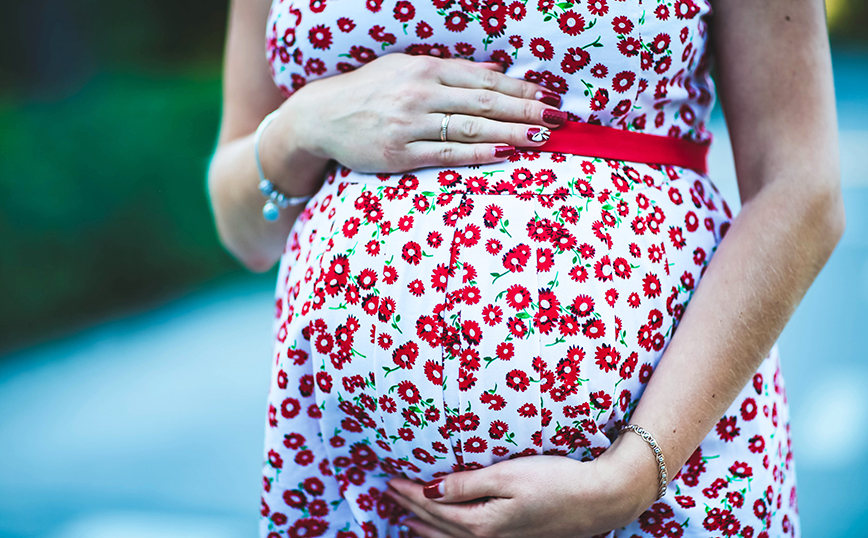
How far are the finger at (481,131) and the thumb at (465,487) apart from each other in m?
0.40

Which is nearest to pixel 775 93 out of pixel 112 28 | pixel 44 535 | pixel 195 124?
pixel 44 535

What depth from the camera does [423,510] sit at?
87 centimetres

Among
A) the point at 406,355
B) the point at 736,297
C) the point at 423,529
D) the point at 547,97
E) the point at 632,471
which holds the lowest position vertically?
the point at 423,529

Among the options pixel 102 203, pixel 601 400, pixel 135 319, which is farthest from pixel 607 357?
pixel 102 203

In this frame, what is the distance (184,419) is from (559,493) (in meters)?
3.05

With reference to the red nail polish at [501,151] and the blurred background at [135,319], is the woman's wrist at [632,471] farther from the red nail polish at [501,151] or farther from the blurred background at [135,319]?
the blurred background at [135,319]

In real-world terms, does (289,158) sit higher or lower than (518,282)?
higher

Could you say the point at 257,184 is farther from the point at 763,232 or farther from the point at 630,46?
the point at 763,232

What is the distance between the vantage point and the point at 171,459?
3.07m

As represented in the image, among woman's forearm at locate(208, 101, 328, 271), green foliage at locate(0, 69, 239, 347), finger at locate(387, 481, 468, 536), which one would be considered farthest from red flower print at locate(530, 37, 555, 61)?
green foliage at locate(0, 69, 239, 347)

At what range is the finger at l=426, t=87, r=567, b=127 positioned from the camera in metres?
0.81

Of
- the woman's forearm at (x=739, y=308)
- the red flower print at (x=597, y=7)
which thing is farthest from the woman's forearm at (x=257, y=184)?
the woman's forearm at (x=739, y=308)

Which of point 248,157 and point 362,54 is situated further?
point 248,157

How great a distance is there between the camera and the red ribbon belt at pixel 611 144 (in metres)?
0.83
